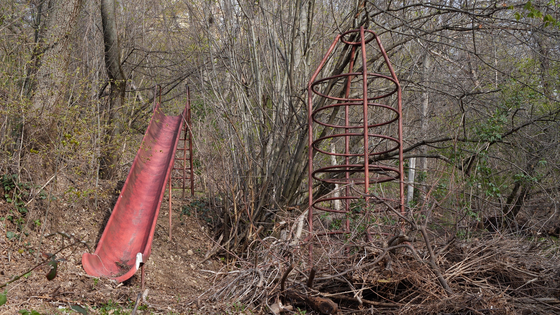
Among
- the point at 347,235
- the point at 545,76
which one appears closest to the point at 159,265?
the point at 347,235

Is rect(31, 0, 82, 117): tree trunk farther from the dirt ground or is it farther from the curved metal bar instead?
the curved metal bar

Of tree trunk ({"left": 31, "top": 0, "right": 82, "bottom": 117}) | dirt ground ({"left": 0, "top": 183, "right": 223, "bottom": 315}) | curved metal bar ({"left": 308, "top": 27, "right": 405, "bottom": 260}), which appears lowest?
dirt ground ({"left": 0, "top": 183, "right": 223, "bottom": 315})

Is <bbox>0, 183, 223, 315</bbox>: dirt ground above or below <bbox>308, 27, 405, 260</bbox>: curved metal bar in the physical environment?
below

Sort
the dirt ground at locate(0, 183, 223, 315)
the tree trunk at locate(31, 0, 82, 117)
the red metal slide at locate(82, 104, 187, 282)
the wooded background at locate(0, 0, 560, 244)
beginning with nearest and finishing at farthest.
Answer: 1. the dirt ground at locate(0, 183, 223, 315)
2. the red metal slide at locate(82, 104, 187, 282)
3. the wooded background at locate(0, 0, 560, 244)
4. the tree trunk at locate(31, 0, 82, 117)

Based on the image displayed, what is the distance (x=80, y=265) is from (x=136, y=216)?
1.34 meters

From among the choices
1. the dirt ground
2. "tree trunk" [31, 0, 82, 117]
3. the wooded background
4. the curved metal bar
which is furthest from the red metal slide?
the curved metal bar

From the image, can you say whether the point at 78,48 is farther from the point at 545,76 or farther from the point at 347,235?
the point at 545,76

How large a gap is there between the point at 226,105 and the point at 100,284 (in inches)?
121

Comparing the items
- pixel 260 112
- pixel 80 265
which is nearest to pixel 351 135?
pixel 260 112

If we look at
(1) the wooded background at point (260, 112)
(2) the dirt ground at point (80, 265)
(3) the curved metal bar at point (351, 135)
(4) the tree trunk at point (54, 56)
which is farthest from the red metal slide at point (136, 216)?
(3) the curved metal bar at point (351, 135)

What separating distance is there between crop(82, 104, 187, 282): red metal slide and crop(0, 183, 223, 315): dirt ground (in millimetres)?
201

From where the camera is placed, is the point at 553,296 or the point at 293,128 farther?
the point at 293,128

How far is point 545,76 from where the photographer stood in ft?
25.7

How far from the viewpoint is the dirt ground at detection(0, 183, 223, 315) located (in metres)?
3.84
